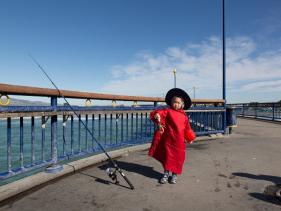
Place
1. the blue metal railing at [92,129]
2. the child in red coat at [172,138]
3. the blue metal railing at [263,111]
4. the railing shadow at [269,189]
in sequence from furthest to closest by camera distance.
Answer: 1. the blue metal railing at [263,111]
2. the child in red coat at [172,138]
3. the blue metal railing at [92,129]
4. the railing shadow at [269,189]

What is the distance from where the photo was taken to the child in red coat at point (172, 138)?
4383 mm

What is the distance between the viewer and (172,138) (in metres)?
4.43

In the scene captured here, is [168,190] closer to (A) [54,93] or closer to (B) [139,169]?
(B) [139,169]

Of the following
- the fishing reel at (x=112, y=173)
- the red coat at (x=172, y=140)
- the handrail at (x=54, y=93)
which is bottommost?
the fishing reel at (x=112, y=173)

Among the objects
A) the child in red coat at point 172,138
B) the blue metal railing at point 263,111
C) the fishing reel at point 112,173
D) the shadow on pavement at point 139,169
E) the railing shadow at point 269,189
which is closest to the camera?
the railing shadow at point 269,189

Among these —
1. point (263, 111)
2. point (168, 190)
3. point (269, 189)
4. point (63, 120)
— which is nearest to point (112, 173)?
point (168, 190)

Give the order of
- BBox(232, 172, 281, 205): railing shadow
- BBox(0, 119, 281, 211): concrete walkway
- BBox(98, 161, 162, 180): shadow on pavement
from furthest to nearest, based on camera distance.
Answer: BBox(98, 161, 162, 180): shadow on pavement → BBox(232, 172, 281, 205): railing shadow → BBox(0, 119, 281, 211): concrete walkway

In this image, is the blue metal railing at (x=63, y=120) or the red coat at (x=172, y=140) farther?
the red coat at (x=172, y=140)

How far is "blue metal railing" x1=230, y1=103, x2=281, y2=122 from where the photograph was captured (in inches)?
774

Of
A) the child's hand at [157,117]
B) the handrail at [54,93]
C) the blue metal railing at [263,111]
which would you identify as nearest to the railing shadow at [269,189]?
the child's hand at [157,117]

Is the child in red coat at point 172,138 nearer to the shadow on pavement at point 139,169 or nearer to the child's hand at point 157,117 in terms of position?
the child's hand at point 157,117

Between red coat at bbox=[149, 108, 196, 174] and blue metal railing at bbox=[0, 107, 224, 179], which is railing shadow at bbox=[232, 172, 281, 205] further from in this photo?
blue metal railing at bbox=[0, 107, 224, 179]

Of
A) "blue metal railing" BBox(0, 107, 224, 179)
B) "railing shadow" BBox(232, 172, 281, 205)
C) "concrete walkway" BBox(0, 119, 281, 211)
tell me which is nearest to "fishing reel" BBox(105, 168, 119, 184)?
"concrete walkway" BBox(0, 119, 281, 211)

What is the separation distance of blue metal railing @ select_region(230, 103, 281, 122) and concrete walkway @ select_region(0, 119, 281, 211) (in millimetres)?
10975
